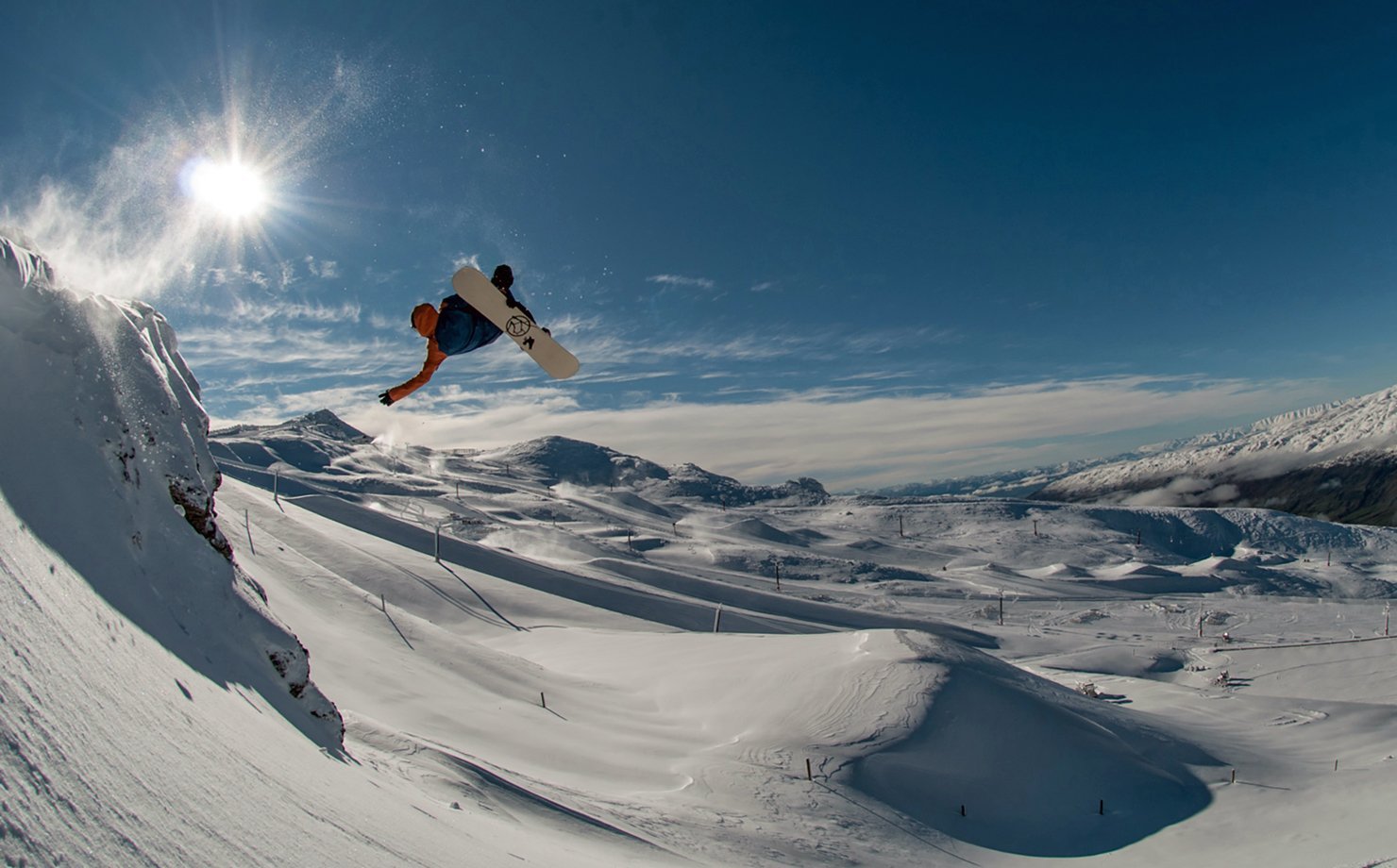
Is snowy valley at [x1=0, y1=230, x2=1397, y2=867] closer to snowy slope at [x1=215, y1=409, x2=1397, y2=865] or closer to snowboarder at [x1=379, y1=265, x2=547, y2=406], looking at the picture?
snowy slope at [x1=215, y1=409, x2=1397, y2=865]

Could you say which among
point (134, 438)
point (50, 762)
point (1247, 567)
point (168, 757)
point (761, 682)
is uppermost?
point (134, 438)

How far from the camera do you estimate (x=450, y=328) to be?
1088cm

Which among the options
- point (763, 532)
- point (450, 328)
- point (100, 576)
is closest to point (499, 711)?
point (450, 328)

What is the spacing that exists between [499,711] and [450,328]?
1802cm

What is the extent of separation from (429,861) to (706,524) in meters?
160

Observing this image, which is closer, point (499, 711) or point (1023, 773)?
point (499, 711)

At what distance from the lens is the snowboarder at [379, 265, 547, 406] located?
10.8 metres

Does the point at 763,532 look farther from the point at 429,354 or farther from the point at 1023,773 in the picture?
the point at 429,354

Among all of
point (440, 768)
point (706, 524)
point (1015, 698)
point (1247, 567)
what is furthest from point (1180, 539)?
point (440, 768)

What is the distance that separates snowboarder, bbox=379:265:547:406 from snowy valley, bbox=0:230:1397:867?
13.0 ft

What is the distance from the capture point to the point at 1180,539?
176 m

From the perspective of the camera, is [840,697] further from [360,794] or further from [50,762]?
[50,762]

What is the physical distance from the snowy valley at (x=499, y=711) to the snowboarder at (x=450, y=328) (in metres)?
3.95

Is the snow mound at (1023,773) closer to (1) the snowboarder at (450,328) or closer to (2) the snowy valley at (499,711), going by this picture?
(2) the snowy valley at (499,711)
